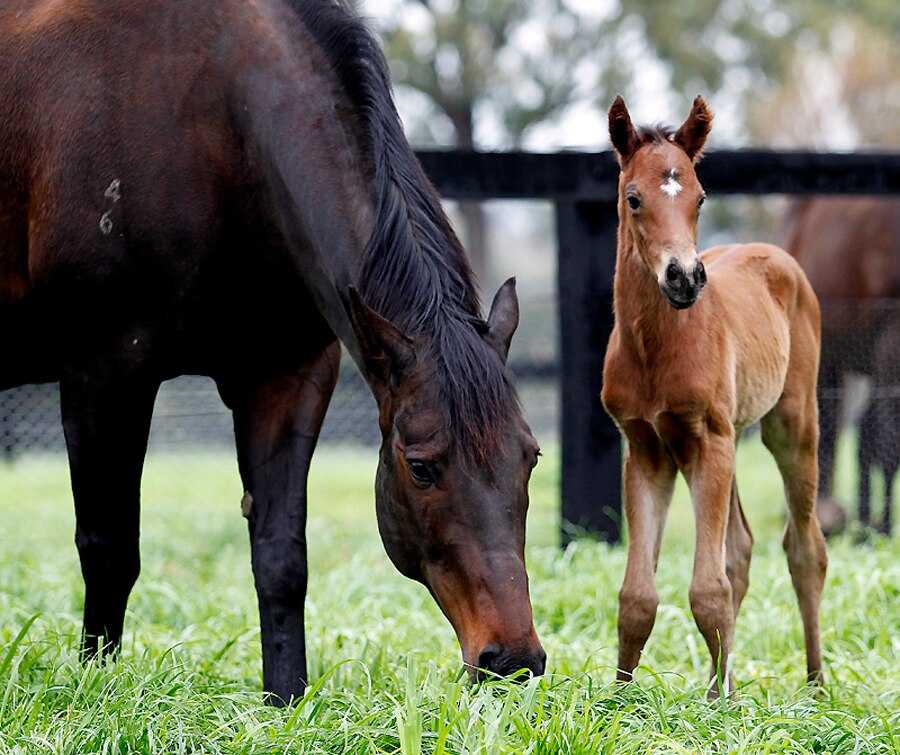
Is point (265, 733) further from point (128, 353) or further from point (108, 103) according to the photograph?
point (108, 103)

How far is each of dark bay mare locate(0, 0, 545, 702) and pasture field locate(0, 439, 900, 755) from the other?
0.32 metres

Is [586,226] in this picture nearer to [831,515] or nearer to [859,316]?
[859,316]

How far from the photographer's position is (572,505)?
571cm

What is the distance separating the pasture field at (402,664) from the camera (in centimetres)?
247

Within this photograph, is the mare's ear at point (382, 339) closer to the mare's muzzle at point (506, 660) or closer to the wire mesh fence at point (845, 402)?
the mare's muzzle at point (506, 660)

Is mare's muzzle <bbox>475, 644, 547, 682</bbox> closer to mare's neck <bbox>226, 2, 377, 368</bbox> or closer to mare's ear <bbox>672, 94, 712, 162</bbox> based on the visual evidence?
mare's neck <bbox>226, 2, 377, 368</bbox>

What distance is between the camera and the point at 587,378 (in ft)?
18.7

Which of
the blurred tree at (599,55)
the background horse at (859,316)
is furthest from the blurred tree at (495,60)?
the background horse at (859,316)

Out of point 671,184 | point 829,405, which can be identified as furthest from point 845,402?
point 671,184

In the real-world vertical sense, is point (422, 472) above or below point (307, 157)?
below

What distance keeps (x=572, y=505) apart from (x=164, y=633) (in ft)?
7.52

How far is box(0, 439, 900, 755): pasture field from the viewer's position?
2.47m

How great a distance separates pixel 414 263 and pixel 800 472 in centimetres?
169

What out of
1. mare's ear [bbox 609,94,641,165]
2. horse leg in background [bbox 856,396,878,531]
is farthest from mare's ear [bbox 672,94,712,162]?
horse leg in background [bbox 856,396,878,531]
